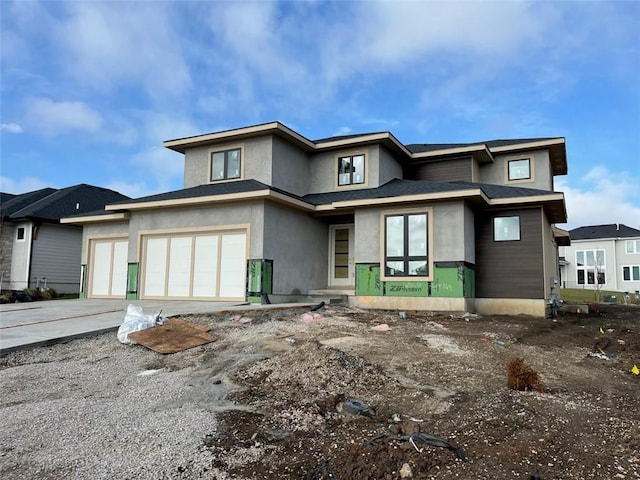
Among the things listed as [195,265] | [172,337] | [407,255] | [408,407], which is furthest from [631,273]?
[408,407]

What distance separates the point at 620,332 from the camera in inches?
424

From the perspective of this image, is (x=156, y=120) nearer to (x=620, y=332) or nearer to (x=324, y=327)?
(x=324, y=327)

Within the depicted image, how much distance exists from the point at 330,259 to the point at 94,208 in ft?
50.7

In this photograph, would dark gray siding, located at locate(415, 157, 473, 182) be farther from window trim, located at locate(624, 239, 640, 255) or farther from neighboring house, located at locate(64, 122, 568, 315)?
window trim, located at locate(624, 239, 640, 255)

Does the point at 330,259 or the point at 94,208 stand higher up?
the point at 94,208

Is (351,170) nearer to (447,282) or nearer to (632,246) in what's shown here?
(447,282)

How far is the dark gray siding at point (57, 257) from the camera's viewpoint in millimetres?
20531

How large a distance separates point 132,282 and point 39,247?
9062mm

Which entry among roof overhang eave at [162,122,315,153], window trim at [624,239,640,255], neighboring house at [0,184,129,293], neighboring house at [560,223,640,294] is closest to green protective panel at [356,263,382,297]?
roof overhang eave at [162,122,315,153]

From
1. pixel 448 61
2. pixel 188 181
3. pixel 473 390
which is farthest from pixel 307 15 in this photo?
pixel 473 390

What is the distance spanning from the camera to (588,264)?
130ft

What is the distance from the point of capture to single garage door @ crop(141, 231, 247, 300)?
13.3 meters

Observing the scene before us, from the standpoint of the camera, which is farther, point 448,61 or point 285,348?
point 448,61

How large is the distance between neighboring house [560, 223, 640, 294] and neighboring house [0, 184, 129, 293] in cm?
3675
